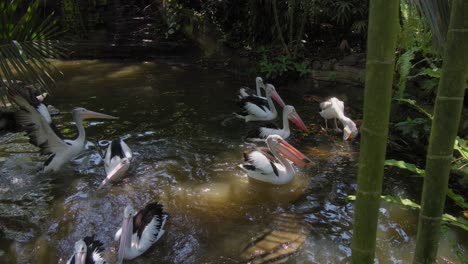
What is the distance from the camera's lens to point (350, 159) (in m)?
6.13

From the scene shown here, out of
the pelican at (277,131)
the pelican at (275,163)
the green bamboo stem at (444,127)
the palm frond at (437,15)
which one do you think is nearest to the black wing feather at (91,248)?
the pelican at (275,163)

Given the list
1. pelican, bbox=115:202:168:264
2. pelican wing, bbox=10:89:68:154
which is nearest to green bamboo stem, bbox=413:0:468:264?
pelican, bbox=115:202:168:264

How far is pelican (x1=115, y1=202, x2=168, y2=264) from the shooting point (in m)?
3.87

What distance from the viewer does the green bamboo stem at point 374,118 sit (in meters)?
1.35

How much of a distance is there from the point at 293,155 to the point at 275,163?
31cm

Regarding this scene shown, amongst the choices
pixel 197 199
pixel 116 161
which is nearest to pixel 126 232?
pixel 197 199

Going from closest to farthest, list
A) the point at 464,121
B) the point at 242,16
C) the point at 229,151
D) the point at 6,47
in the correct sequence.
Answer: the point at 6,47, the point at 464,121, the point at 229,151, the point at 242,16

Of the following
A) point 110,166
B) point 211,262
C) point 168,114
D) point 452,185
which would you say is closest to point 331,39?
point 168,114

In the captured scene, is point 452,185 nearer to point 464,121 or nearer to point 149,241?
point 464,121

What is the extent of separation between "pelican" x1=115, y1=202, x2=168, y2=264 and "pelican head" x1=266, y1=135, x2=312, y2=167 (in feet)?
5.91

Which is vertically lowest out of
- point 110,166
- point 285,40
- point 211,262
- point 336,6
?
point 211,262

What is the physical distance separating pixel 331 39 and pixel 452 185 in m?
6.52

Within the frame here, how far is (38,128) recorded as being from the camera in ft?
17.2

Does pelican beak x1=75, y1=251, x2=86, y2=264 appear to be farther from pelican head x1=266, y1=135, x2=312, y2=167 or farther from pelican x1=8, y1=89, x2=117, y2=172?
pelican head x1=266, y1=135, x2=312, y2=167
